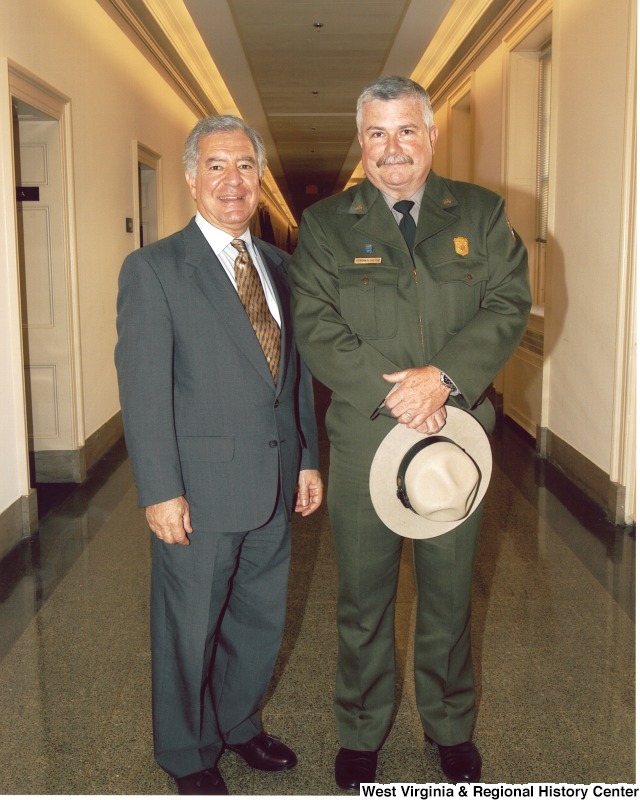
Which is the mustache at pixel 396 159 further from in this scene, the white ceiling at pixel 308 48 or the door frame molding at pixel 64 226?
the white ceiling at pixel 308 48

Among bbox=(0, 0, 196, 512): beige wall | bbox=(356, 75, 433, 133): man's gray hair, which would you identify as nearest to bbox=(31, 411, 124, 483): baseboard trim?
bbox=(0, 0, 196, 512): beige wall

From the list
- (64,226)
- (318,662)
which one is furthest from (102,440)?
(318,662)

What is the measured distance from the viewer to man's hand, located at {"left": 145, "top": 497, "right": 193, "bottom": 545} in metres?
1.93

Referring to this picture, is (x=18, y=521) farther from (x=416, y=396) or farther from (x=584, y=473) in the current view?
(x=584, y=473)

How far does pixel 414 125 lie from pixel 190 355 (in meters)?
0.79

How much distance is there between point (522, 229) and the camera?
22.6ft

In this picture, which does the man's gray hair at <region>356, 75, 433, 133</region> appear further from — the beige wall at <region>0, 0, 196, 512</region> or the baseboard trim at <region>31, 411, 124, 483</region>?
the baseboard trim at <region>31, 411, 124, 483</region>

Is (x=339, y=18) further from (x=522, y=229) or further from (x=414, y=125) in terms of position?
(x=414, y=125)

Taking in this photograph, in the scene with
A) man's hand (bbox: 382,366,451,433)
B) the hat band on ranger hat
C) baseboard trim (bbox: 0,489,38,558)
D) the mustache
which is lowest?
baseboard trim (bbox: 0,489,38,558)

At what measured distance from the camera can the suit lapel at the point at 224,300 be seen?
195 centimetres

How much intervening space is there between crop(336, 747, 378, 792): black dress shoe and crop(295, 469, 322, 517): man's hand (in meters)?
0.68

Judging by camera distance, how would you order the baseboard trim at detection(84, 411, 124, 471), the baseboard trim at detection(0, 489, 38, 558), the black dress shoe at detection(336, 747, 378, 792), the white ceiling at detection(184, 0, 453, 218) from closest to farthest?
the black dress shoe at detection(336, 747, 378, 792) < the baseboard trim at detection(0, 489, 38, 558) < the baseboard trim at detection(84, 411, 124, 471) < the white ceiling at detection(184, 0, 453, 218)

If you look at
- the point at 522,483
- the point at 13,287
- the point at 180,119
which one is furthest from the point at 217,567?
the point at 180,119

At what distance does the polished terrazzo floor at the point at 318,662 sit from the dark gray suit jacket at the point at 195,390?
856 millimetres
